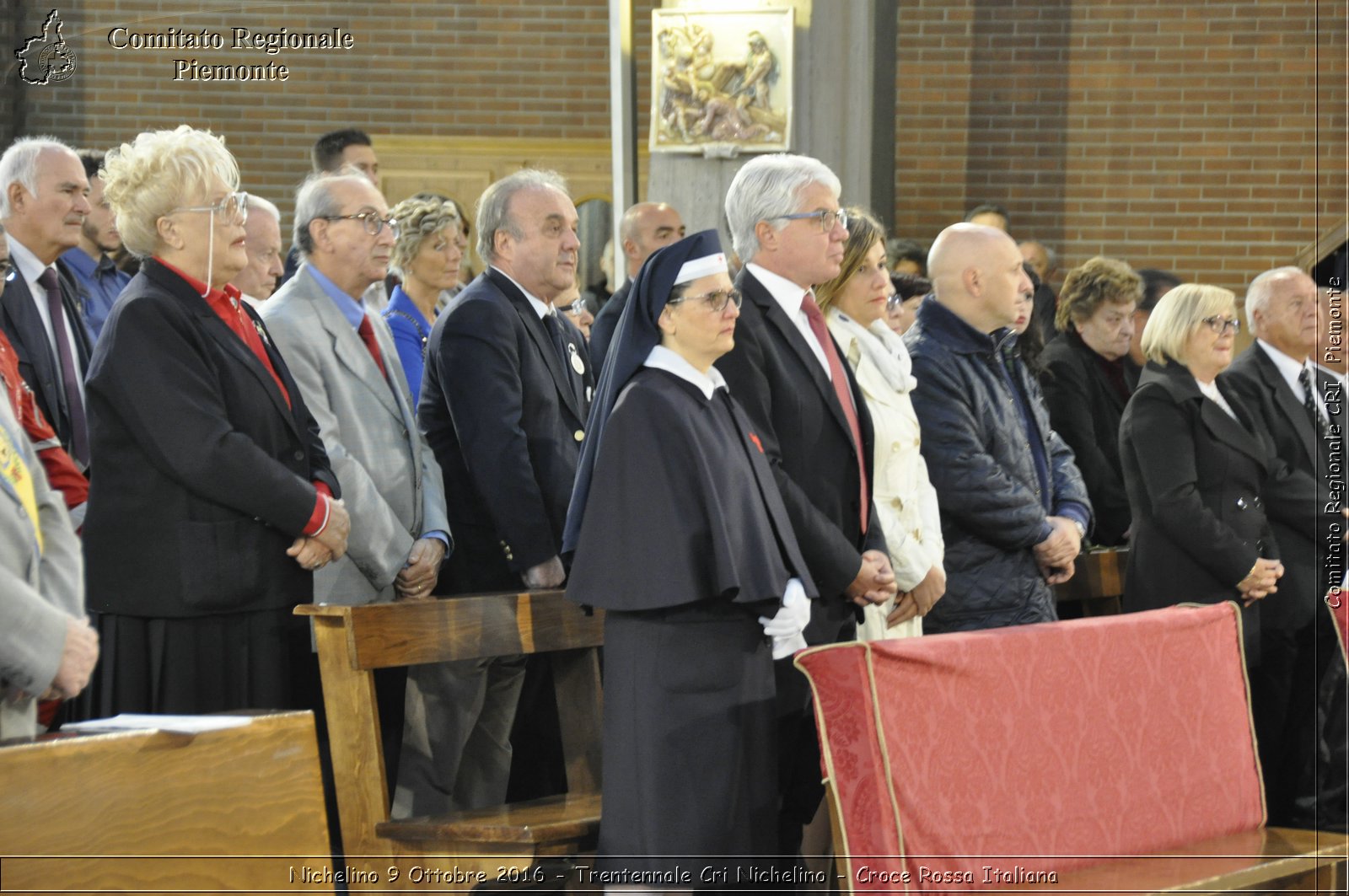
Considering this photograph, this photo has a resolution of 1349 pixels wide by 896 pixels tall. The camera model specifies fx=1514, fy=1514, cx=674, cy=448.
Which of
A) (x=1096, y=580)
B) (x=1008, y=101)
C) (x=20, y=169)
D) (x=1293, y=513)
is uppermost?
(x=1008, y=101)

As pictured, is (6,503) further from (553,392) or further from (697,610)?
(553,392)

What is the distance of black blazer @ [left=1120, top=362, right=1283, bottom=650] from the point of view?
466 centimetres

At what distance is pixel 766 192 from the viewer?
3.88m

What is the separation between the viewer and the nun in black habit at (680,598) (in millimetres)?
3182

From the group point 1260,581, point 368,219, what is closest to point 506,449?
point 368,219

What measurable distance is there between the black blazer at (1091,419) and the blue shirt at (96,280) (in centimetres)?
328

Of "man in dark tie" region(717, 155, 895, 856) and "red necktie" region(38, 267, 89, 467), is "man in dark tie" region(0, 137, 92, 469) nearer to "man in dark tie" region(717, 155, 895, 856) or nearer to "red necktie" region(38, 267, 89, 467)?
"red necktie" region(38, 267, 89, 467)

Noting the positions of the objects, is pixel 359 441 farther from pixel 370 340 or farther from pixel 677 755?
pixel 677 755

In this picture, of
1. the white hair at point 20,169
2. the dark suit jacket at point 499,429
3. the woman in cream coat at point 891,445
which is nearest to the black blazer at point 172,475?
the dark suit jacket at point 499,429

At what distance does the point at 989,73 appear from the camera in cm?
959

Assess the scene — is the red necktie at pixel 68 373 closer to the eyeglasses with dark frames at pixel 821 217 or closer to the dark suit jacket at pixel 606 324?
the dark suit jacket at pixel 606 324

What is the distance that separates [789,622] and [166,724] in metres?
1.32

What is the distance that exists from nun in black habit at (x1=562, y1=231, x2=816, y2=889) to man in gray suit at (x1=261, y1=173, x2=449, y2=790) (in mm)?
723

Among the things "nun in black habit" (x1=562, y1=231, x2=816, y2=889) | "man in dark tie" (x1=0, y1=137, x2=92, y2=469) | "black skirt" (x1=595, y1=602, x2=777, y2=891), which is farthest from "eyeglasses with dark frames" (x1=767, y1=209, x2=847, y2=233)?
"man in dark tie" (x1=0, y1=137, x2=92, y2=469)
